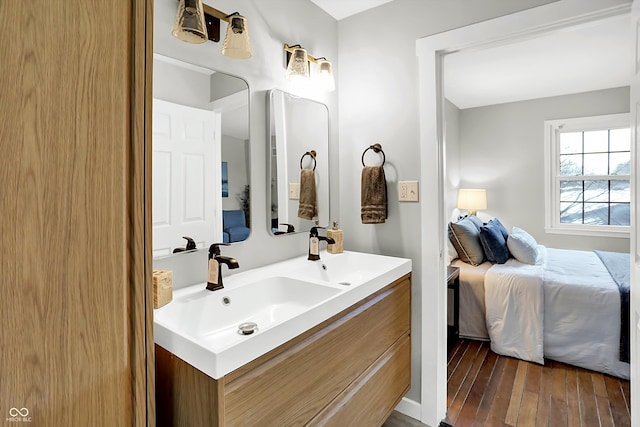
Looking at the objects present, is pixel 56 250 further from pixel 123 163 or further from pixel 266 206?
pixel 266 206

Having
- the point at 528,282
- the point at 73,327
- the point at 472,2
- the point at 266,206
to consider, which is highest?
the point at 472,2

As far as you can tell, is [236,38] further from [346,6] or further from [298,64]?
[346,6]

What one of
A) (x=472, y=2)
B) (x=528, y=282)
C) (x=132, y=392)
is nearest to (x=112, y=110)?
(x=132, y=392)

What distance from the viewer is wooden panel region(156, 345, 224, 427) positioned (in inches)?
33.7

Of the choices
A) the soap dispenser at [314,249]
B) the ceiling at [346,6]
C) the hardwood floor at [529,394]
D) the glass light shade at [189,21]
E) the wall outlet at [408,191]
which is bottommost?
the hardwood floor at [529,394]

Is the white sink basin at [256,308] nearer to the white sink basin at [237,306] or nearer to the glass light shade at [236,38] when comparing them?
the white sink basin at [237,306]

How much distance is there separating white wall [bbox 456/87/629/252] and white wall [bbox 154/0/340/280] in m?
3.38

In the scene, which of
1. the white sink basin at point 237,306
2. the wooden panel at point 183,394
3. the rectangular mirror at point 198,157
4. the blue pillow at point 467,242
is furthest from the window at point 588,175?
the wooden panel at point 183,394

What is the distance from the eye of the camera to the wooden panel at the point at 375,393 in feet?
4.16

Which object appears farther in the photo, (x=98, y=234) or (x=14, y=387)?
(x=98, y=234)

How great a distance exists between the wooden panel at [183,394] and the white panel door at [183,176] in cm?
45

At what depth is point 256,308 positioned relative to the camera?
143 cm

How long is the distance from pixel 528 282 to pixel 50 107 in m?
2.95

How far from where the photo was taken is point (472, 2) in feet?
5.58
